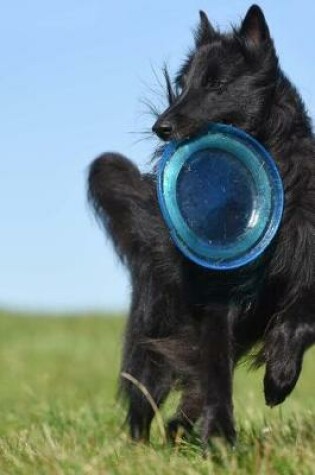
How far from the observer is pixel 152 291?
6617 mm

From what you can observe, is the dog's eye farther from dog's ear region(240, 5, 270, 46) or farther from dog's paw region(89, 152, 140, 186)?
dog's paw region(89, 152, 140, 186)

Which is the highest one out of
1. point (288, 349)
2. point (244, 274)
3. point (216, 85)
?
point (216, 85)

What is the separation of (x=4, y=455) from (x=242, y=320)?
149 centimetres

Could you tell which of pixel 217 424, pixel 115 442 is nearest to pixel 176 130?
pixel 217 424

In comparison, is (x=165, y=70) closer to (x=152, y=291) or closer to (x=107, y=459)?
(x=152, y=291)

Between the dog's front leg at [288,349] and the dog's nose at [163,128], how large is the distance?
111 cm

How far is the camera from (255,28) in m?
6.22

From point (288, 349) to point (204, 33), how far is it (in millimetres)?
1880

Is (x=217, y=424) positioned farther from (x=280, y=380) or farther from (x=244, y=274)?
(x=244, y=274)

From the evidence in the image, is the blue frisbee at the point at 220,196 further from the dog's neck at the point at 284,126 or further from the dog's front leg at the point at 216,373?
the dog's front leg at the point at 216,373

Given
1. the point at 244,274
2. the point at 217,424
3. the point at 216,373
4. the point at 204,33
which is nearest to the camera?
the point at 217,424

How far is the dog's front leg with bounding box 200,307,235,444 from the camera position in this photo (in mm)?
5668

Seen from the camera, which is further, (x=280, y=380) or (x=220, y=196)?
(x=220, y=196)

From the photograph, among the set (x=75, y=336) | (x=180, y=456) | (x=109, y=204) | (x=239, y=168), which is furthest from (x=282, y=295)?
(x=75, y=336)
